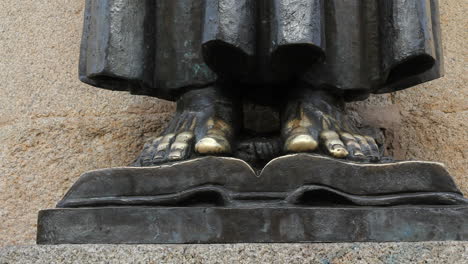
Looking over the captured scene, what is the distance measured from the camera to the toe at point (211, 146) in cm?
114

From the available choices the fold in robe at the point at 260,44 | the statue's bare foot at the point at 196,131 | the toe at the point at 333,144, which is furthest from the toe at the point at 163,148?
the toe at the point at 333,144

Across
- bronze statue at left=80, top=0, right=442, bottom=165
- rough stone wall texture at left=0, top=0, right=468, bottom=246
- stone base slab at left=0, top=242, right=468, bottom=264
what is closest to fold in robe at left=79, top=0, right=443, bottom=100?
bronze statue at left=80, top=0, right=442, bottom=165

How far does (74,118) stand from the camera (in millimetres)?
1641

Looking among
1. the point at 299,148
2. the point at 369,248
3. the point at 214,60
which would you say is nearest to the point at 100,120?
the point at 214,60

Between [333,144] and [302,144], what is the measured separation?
52 mm

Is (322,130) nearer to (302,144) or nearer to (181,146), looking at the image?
(302,144)

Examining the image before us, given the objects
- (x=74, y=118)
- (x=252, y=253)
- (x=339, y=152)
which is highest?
(x=74, y=118)

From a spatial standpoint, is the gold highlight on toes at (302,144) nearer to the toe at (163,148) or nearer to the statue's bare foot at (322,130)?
the statue's bare foot at (322,130)

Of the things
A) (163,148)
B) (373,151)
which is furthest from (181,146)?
(373,151)

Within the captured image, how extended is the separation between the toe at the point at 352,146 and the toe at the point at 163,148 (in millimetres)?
302

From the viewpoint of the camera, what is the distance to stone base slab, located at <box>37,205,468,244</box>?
101cm

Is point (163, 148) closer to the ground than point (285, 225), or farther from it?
farther from it

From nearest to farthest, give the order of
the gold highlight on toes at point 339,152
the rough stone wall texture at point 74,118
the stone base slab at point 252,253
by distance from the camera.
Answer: the stone base slab at point 252,253 → the gold highlight on toes at point 339,152 → the rough stone wall texture at point 74,118

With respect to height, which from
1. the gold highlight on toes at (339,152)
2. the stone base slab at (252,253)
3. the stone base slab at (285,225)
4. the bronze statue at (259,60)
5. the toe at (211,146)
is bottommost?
the stone base slab at (252,253)
